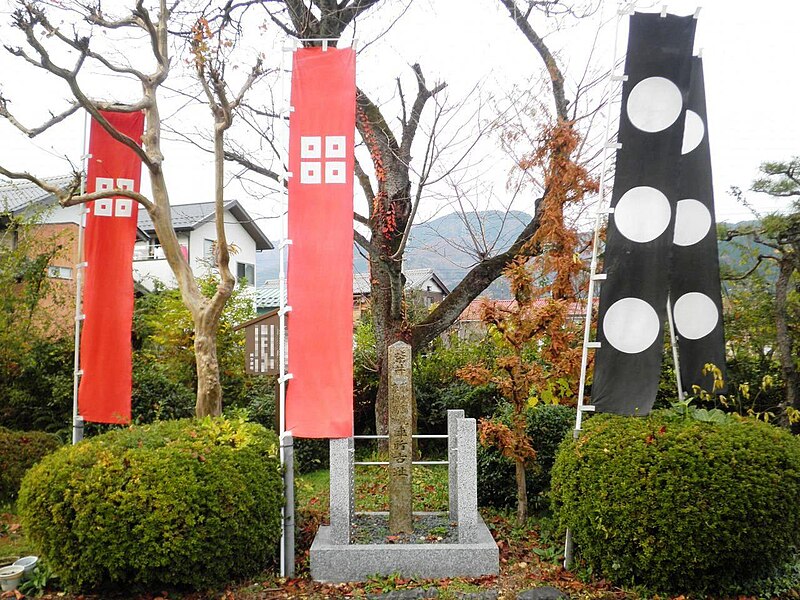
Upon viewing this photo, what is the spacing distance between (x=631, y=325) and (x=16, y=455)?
721cm

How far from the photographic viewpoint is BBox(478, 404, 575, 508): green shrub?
22.9 feet

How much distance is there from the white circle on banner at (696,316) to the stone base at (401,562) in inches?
111

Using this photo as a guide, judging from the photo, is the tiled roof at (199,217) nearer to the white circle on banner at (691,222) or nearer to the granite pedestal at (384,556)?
the granite pedestal at (384,556)

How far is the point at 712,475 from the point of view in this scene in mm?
4453

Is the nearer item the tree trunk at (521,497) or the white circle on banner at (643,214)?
the white circle on banner at (643,214)

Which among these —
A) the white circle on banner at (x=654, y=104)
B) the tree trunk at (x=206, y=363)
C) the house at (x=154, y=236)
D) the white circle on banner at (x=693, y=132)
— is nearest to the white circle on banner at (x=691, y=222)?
the white circle on banner at (x=693, y=132)

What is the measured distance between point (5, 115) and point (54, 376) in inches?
195

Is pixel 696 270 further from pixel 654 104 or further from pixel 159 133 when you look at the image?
pixel 159 133

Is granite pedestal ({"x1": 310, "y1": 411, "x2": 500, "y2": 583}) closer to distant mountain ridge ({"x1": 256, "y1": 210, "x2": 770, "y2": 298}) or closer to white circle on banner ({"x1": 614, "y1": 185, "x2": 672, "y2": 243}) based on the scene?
white circle on banner ({"x1": 614, "y1": 185, "x2": 672, "y2": 243})

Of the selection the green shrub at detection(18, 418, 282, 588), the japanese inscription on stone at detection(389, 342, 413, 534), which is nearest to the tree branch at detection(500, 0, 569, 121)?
the japanese inscription on stone at detection(389, 342, 413, 534)

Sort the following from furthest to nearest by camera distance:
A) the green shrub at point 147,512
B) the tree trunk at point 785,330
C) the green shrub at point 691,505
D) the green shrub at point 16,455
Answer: the green shrub at point 16,455, the tree trunk at point 785,330, the green shrub at point 691,505, the green shrub at point 147,512

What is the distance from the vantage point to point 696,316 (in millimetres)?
5738

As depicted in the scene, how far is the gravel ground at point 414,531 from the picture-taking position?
5.44 metres

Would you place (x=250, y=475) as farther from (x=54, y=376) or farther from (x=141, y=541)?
(x=54, y=376)
